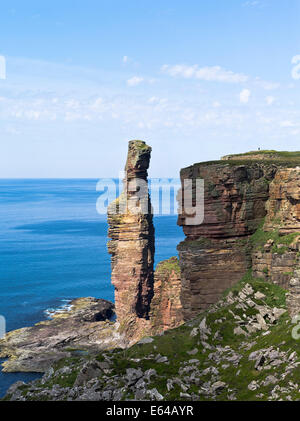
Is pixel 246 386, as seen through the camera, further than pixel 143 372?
No

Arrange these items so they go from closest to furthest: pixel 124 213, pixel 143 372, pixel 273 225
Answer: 1. pixel 143 372
2. pixel 273 225
3. pixel 124 213

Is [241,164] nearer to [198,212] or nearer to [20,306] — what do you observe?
[198,212]

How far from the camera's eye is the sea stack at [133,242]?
106 metres

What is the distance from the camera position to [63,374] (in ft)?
163

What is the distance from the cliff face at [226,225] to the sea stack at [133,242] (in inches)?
1863

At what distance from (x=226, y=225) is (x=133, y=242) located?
52.2m

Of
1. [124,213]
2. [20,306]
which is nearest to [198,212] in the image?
[124,213]

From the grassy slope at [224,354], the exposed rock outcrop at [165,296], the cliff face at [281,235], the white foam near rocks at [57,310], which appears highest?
the cliff face at [281,235]

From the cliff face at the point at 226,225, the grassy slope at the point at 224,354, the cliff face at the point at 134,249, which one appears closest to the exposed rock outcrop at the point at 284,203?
the cliff face at the point at 226,225

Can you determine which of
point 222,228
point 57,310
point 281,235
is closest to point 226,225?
point 222,228

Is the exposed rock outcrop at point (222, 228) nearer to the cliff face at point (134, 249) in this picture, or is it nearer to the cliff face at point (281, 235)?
the cliff face at point (281, 235)

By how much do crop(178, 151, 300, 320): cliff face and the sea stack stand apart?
4732 centimetres

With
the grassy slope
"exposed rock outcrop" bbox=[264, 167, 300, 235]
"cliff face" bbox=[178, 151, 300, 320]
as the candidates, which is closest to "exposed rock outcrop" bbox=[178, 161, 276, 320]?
"cliff face" bbox=[178, 151, 300, 320]
